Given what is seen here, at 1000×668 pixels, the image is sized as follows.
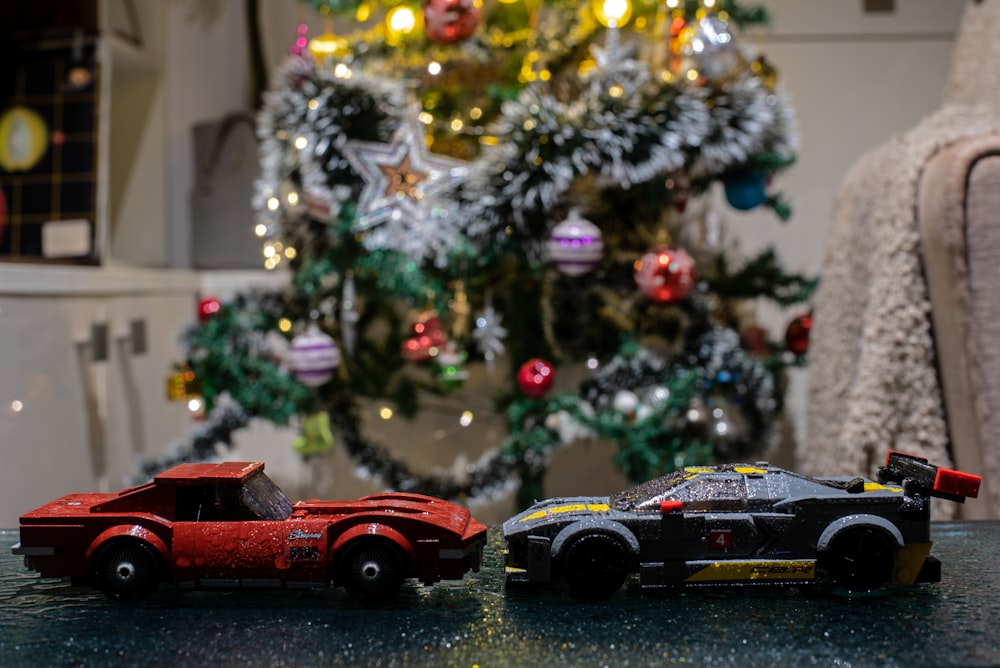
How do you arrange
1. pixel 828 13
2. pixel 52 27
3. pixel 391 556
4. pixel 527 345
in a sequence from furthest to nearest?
pixel 828 13 → pixel 52 27 → pixel 527 345 → pixel 391 556

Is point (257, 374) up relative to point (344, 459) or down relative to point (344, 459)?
up

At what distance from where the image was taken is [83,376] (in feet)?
4.80

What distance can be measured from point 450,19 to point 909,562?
41.9 inches

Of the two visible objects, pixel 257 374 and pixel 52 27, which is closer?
pixel 257 374

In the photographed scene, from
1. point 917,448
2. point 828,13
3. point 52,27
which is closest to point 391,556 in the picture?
point 917,448

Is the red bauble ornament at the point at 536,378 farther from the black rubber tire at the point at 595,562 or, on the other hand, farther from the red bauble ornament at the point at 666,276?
the black rubber tire at the point at 595,562

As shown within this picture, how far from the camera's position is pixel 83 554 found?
563 millimetres

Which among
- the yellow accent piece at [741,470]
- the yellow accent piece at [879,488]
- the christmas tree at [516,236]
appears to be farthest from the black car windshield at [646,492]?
the christmas tree at [516,236]

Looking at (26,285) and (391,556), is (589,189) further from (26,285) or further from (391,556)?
(391,556)

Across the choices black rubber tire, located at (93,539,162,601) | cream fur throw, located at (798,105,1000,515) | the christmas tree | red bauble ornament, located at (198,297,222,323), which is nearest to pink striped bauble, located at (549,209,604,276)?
the christmas tree

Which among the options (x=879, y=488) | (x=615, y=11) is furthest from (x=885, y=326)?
(x=615, y=11)

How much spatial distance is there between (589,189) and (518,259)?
0.19m

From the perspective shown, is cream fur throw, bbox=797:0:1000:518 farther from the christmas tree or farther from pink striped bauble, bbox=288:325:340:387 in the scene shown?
pink striped bauble, bbox=288:325:340:387

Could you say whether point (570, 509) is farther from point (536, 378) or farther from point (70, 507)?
point (536, 378)
